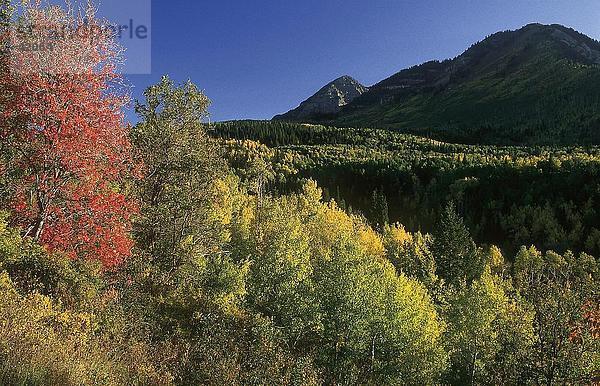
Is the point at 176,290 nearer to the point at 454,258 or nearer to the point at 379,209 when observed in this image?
the point at 454,258

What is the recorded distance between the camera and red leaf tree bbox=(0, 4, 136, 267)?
1130cm

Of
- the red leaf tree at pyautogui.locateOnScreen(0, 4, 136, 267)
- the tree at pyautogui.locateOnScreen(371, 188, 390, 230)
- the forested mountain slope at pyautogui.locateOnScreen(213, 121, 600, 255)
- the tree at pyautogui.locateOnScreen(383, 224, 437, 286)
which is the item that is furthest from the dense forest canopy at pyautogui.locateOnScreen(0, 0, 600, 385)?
the tree at pyautogui.locateOnScreen(371, 188, 390, 230)

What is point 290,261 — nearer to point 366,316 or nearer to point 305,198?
point 366,316

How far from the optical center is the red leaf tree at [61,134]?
11.3 metres

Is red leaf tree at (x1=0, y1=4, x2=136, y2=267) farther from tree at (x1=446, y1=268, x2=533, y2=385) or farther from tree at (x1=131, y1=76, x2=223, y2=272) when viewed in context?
tree at (x1=446, y1=268, x2=533, y2=385)

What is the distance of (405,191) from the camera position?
16500cm

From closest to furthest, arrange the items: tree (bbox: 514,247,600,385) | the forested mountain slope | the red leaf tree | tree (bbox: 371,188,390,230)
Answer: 1. the red leaf tree
2. tree (bbox: 514,247,600,385)
3. the forested mountain slope
4. tree (bbox: 371,188,390,230)

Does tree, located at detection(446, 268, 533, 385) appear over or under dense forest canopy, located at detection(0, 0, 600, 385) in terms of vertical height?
under

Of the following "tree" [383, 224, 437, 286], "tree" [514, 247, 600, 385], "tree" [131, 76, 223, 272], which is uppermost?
"tree" [131, 76, 223, 272]

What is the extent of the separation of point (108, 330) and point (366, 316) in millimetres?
20585

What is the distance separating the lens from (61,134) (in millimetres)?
11656

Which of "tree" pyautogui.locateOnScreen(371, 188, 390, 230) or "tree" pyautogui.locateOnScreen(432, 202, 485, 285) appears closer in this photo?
"tree" pyautogui.locateOnScreen(432, 202, 485, 285)

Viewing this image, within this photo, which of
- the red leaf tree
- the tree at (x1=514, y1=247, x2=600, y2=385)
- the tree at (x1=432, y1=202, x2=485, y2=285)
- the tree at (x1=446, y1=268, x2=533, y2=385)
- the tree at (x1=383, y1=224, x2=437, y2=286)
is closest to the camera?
the red leaf tree

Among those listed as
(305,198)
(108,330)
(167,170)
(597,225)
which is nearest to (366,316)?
(167,170)
